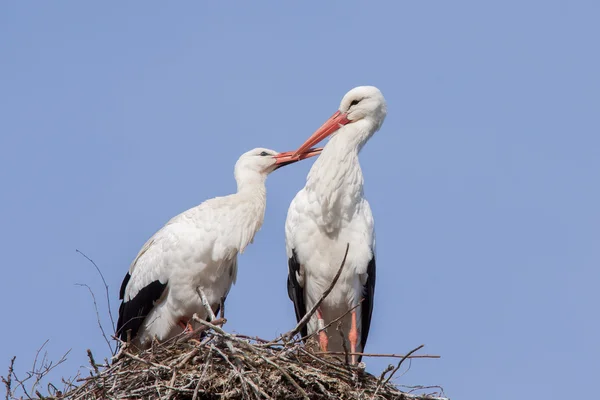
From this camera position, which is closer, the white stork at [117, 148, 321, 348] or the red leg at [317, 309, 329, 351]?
the red leg at [317, 309, 329, 351]

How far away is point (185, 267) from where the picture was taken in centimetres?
851

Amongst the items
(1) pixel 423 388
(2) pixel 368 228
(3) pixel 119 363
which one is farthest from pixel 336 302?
(3) pixel 119 363

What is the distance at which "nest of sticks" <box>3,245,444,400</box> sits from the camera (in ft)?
23.1

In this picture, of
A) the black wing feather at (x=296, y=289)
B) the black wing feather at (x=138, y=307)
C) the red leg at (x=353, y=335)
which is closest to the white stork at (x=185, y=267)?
the black wing feather at (x=138, y=307)

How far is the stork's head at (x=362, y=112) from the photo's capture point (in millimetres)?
8750

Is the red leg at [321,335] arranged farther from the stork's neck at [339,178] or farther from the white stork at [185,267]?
the white stork at [185,267]

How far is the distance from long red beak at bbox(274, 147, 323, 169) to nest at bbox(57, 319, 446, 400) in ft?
7.78

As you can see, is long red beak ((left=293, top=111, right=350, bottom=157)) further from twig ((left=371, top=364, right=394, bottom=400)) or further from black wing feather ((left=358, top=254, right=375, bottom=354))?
twig ((left=371, top=364, right=394, bottom=400))

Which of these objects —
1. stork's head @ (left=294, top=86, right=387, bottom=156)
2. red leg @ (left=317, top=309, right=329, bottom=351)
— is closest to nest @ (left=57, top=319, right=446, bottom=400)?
red leg @ (left=317, top=309, right=329, bottom=351)

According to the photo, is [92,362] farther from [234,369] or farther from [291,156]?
[291,156]

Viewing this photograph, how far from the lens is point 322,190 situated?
27.3 feet

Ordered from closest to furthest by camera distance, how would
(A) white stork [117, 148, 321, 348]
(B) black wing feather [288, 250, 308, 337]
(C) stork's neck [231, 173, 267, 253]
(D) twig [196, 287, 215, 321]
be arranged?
(D) twig [196, 287, 215, 321], (B) black wing feather [288, 250, 308, 337], (A) white stork [117, 148, 321, 348], (C) stork's neck [231, 173, 267, 253]

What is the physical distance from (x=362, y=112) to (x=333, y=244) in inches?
40.7

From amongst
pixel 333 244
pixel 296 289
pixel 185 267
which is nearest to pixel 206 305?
pixel 185 267
